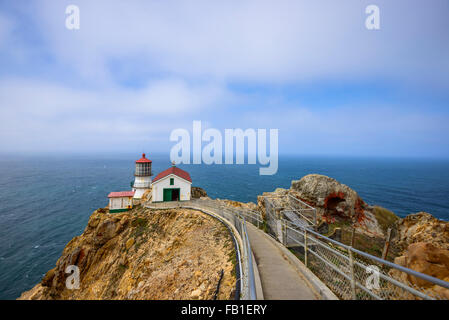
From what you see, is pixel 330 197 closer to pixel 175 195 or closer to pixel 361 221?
pixel 361 221

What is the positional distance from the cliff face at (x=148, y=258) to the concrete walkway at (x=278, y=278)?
4.98ft

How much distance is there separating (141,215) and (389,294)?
23.9m

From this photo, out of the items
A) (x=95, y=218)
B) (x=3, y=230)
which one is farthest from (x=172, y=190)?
(x=3, y=230)

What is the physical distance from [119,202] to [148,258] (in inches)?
464

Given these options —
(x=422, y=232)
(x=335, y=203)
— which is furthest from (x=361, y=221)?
(x=422, y=232)

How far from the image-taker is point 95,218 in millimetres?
24250

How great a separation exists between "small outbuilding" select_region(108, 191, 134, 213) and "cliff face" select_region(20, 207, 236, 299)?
136cm

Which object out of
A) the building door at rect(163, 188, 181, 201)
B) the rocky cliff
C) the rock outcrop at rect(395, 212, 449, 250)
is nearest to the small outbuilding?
the building door at rect(163, 188, 181, 201)

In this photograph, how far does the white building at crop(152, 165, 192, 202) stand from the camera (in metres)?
25.8

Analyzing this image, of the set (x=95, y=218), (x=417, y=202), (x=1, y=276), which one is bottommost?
(x=1, y=276)

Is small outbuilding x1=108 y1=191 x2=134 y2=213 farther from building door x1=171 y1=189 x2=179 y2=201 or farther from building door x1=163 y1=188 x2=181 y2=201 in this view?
building door x1=171 y1=189 x2=179 y2=201

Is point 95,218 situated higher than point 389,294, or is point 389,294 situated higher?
point 389,294
